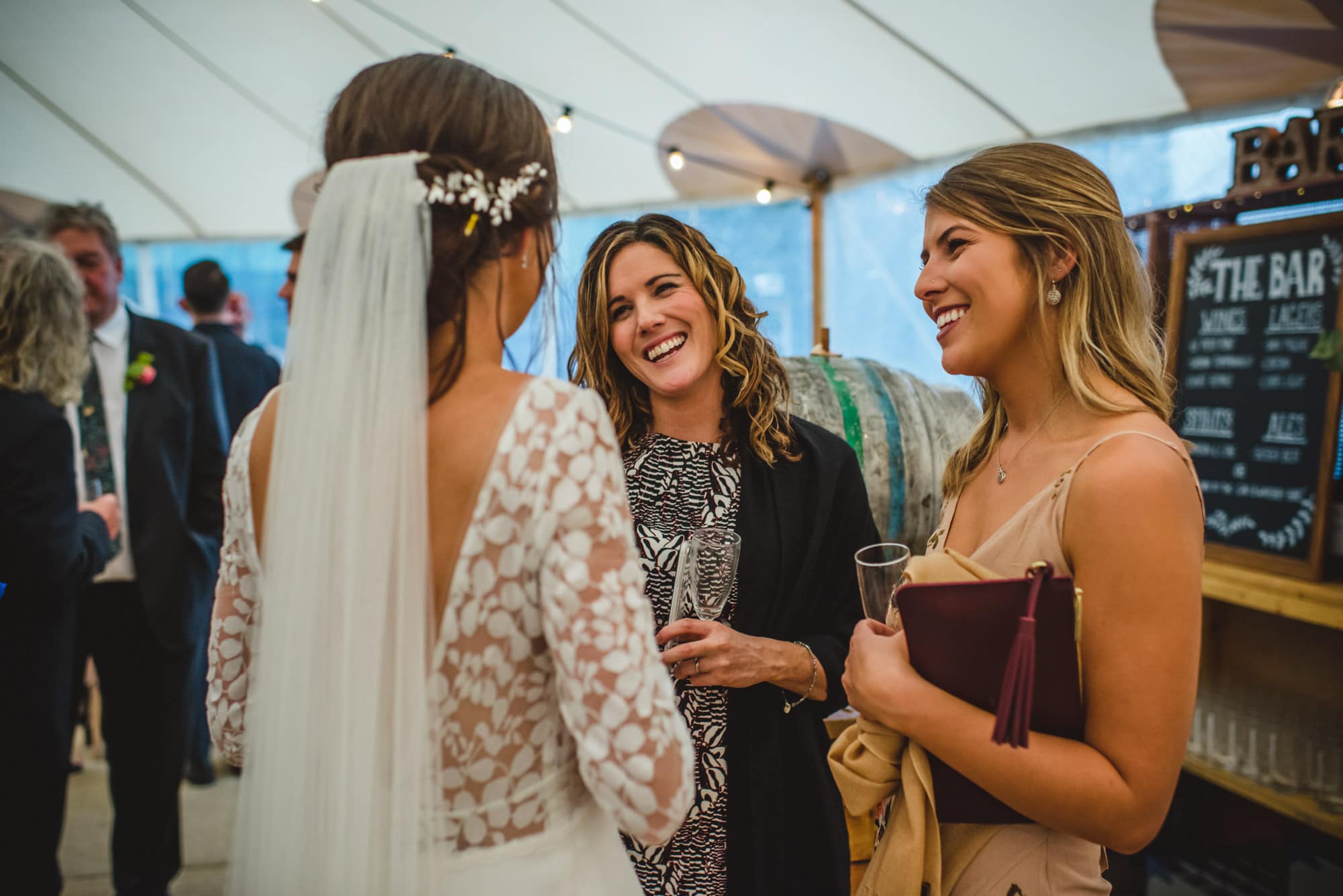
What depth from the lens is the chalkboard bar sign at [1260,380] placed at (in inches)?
99.7

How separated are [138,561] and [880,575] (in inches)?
100

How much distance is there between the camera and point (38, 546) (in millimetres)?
2195

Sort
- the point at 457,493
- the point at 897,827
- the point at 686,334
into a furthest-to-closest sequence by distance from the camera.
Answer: the point at 686,334
the point at 897,827
the point at 457,493

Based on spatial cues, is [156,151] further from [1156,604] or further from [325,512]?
[1156,604]

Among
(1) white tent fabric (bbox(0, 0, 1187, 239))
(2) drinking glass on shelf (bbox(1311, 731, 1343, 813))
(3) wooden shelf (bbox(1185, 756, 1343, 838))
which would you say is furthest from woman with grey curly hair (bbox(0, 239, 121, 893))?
(2) drinking glass on shelf (bbox(1311, 731, 1343, 813))

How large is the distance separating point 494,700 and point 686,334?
0.93m

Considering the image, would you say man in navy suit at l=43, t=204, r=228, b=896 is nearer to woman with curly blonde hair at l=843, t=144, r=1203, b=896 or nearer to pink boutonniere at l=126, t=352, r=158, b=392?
pink boutonniere at l=126, t=352, r=158, b=392

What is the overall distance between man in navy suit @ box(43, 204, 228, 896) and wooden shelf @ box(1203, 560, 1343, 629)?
3.30 m

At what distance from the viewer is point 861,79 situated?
4391mm

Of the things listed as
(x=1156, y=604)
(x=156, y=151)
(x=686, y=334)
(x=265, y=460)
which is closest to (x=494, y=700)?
(x=265, y=460)

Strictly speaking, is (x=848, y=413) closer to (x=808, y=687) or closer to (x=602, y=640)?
(x=808, y=687)

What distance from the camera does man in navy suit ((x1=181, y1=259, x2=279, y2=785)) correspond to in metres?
3.95

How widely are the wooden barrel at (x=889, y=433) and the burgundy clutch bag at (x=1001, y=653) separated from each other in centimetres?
100

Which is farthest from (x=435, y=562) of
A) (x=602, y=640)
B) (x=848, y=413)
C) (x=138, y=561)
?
(x=138, y=561)
